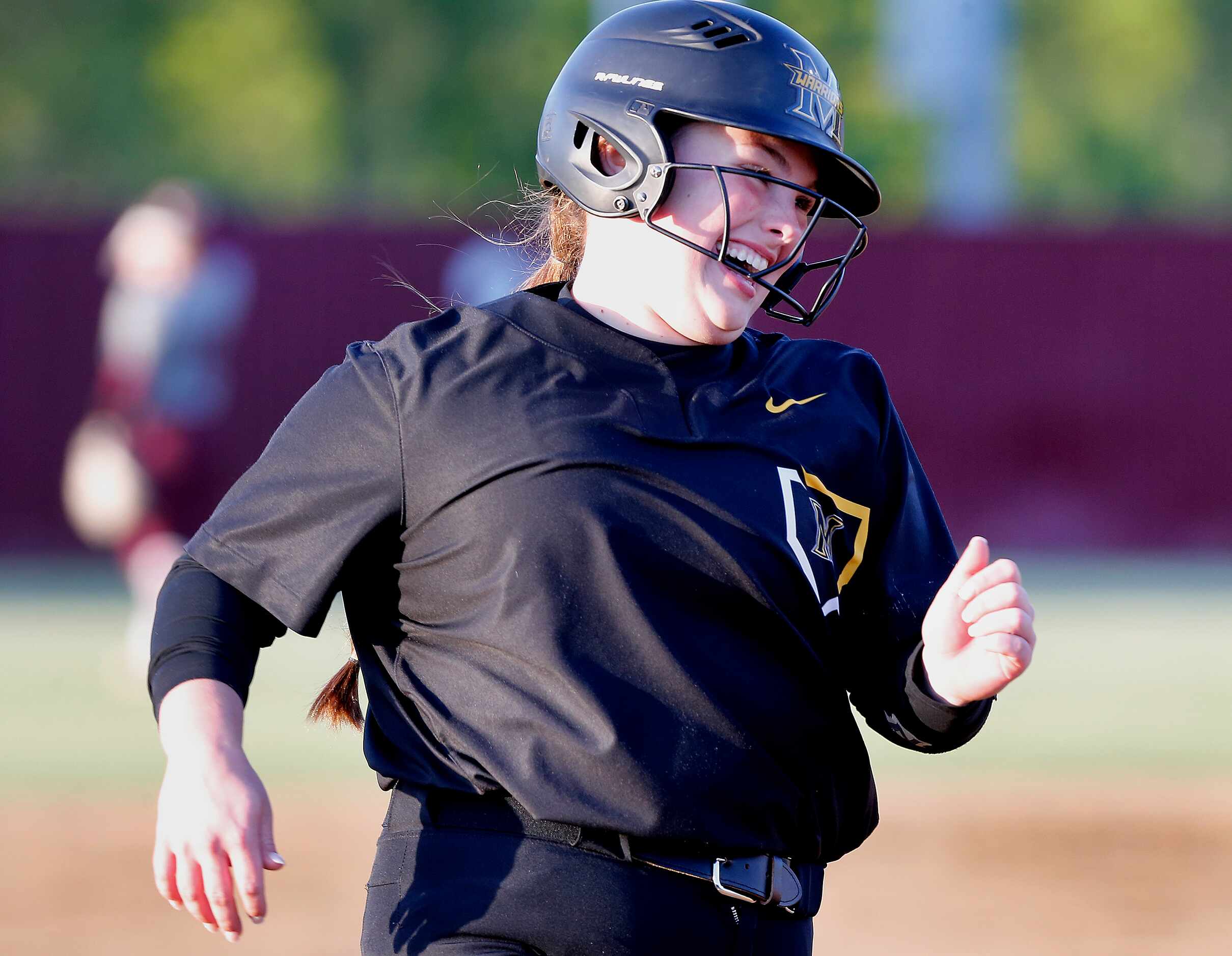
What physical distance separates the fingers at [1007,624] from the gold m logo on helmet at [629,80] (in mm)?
967

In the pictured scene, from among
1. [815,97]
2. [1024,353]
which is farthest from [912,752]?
[1024,353]

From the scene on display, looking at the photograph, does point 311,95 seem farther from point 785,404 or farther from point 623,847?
point 623,847

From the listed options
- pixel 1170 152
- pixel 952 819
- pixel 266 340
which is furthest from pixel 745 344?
pixel 1170 152

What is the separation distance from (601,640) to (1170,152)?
39.3 meters

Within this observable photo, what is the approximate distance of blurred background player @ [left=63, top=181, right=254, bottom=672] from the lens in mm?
9406

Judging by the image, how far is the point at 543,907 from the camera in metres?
2.30

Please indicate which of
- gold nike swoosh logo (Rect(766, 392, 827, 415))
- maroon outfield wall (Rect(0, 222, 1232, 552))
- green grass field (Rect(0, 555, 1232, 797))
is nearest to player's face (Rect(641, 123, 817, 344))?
gold nike swoosh logo (Rect(766, 392, 827, 415))

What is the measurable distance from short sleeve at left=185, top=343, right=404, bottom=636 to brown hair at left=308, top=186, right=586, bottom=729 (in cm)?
29

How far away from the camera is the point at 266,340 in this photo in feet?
43.7

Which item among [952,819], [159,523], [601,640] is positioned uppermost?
[601,640]

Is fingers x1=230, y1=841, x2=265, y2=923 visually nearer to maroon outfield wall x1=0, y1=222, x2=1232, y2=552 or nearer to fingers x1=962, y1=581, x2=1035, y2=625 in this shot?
fingers x1=962, y1=581, x2=1035, y2=625

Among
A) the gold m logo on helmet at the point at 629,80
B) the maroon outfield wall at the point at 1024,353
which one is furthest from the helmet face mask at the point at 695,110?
the maroon outfield wall at the point at 1024,353

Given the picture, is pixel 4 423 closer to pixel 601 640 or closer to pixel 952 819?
pixel 952 819

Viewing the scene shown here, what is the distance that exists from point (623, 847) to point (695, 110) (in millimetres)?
1100
